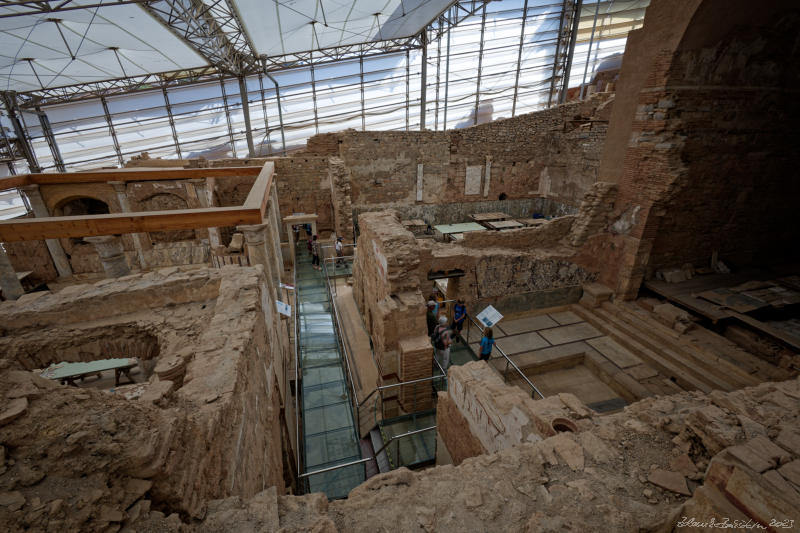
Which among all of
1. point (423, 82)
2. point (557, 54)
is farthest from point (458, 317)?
point (557, 54)

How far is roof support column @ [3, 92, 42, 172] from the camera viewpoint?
1502 centimetres

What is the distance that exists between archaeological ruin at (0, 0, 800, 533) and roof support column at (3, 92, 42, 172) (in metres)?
0.10

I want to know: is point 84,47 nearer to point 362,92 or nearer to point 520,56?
point 362,92

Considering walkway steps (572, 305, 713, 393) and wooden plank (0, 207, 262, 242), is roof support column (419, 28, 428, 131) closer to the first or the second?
walkway steps (572, 305, 713, 393)

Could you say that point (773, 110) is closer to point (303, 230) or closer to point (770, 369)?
point (770, 369)

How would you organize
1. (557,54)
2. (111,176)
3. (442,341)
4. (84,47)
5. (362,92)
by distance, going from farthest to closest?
1. (557,54)
2. (362,92)
3. (84,47)
4. (111,176)
5. (442,341)

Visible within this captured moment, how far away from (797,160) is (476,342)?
9092 millimetres

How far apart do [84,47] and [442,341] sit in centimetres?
1454

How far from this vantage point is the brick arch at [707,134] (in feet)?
23.4

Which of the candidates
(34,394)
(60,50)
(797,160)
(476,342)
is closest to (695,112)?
(797,160)

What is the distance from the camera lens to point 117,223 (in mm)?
5746

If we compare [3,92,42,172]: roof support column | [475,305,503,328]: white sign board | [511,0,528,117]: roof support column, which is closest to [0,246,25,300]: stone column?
[475,305,503,328]: white sign board

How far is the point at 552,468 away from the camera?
9.52 feet

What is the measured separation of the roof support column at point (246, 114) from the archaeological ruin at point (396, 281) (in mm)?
266
